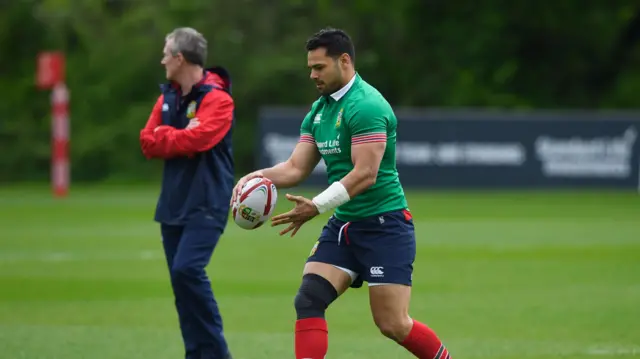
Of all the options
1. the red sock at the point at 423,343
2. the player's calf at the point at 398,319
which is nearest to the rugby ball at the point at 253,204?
the player's calf at the point at 398,319

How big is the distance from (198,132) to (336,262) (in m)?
1.75

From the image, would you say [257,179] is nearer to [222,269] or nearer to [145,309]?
[145,309]

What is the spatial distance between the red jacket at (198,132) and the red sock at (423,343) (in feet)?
7.18

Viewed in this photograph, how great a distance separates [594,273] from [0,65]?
98.8 ft

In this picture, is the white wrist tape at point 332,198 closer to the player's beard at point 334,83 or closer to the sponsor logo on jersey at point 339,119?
the sponsor logo on jersey at point 339,119

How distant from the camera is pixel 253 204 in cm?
764

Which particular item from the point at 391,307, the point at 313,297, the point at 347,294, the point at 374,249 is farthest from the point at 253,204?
the point at 347,294

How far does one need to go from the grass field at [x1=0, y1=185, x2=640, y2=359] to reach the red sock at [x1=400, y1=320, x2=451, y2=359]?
86.5 inches

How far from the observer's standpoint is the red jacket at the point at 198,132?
8938mm

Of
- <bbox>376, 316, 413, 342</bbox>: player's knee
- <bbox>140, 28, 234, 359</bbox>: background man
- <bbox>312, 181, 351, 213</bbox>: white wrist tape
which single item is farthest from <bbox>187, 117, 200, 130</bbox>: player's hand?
<bbox>376, 316, 413, 342</bbox>: player's knee

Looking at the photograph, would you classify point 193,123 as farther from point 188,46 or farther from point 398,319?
point 398,319

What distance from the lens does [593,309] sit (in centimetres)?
1250

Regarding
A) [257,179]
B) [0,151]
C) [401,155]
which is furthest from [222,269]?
[0,151]

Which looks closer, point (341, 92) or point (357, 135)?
point (357, 135)
